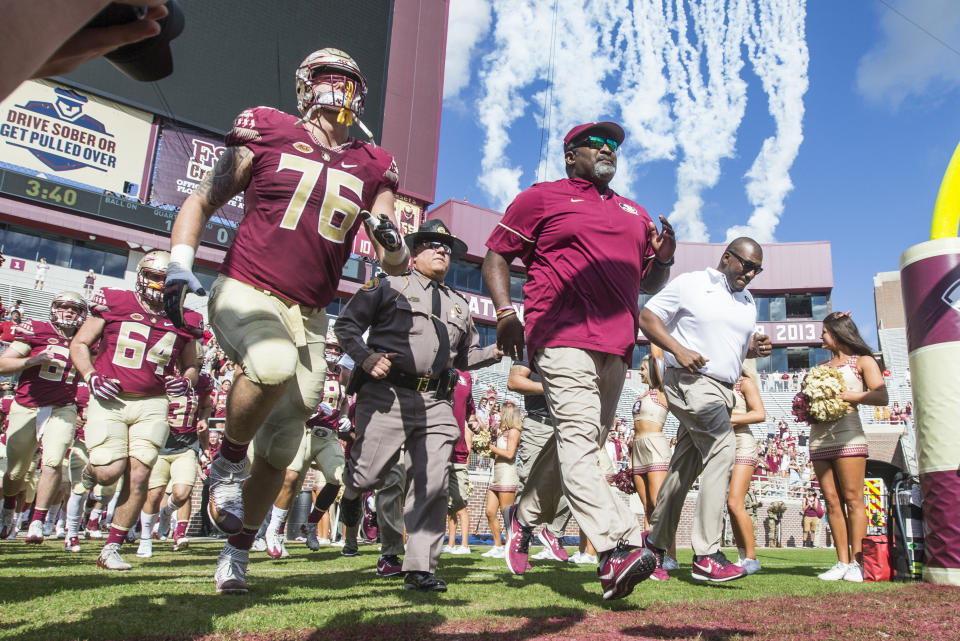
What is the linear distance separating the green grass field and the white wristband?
1.41m

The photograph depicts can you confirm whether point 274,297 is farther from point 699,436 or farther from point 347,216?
point 699,436

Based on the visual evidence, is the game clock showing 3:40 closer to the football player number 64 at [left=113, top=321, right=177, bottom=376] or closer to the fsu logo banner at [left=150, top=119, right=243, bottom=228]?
the fsu logo banner at [left=150, top=119, right=243, bottom=228]

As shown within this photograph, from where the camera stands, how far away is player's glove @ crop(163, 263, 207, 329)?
2.76 metres

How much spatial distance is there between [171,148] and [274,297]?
31818 mm

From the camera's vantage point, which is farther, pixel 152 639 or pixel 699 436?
pixel 699 436

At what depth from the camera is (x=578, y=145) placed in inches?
172

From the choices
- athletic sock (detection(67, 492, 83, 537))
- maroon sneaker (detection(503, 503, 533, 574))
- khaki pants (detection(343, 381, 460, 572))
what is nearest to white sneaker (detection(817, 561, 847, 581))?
maroon sneaker (detection(503, 503, 533, 574))

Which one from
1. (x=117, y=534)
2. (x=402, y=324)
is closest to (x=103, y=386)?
(x=117, y=534)

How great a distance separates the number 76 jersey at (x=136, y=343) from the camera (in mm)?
5777

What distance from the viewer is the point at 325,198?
11.9 feet

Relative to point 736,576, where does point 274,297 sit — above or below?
above

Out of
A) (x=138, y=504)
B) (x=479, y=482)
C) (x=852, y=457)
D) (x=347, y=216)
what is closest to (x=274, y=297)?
(x=347, y=216)

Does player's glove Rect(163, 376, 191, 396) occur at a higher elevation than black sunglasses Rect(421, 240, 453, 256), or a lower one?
lower

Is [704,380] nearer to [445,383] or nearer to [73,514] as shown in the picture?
[445,383]
